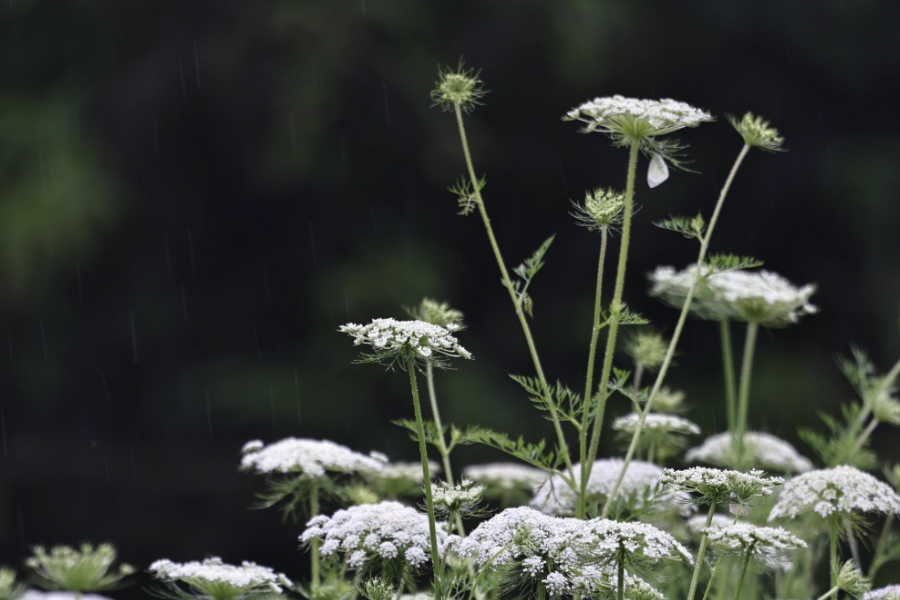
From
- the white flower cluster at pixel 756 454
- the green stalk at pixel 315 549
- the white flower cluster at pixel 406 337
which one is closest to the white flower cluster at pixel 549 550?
the white flower cluster at pixel 406 337

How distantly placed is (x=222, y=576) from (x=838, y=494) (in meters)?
1.07

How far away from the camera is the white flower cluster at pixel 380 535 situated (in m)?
1.74

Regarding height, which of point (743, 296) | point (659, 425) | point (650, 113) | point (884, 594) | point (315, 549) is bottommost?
point (884, 594)

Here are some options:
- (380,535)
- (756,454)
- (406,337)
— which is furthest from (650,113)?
(756,454)

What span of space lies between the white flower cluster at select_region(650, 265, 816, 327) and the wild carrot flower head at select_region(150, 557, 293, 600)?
4.40ft

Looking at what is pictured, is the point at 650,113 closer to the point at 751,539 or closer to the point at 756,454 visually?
the point at 751,539

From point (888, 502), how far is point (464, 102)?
1.05 metres

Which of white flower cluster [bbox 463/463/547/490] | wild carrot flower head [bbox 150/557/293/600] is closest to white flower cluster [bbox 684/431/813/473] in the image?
white flower cluster [bbox 463/463/547/490]

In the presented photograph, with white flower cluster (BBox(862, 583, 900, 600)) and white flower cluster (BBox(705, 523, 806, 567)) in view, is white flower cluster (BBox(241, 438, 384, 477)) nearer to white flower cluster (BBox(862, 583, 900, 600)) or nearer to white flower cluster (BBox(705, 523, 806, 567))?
white flower cluster (BBox(705, 523, 806, 567))

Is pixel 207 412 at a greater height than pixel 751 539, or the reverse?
pixel 751 539

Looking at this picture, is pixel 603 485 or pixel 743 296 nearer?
pixel 603 485

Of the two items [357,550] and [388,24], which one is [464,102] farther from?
[388,24]

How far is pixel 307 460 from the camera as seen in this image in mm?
2127

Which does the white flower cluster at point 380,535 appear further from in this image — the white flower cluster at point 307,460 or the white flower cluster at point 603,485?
the white flower cluster at point 603,485
